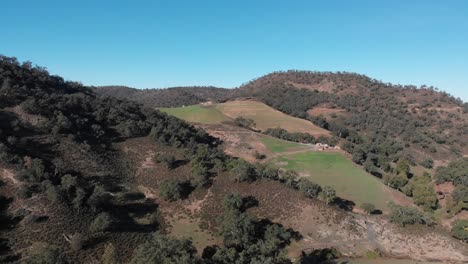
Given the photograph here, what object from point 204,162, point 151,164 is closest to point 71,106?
point 151,164

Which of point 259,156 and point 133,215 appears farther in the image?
point 259,156

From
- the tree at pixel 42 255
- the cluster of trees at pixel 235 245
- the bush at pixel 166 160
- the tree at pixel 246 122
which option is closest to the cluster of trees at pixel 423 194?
the cluster of trees at pixel 235 245

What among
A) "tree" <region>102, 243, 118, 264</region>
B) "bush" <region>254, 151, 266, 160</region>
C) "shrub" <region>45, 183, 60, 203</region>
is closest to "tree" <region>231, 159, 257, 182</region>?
"tree" <region>102, 243, 118, 264</region>

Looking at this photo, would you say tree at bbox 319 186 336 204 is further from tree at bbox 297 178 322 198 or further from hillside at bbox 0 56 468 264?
tree at bbox 297 178 322 198

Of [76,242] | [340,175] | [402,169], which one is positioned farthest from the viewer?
[402,169]

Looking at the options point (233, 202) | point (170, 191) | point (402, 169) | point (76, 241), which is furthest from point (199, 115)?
point (76, 241)

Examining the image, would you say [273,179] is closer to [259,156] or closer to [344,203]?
[344,203]
